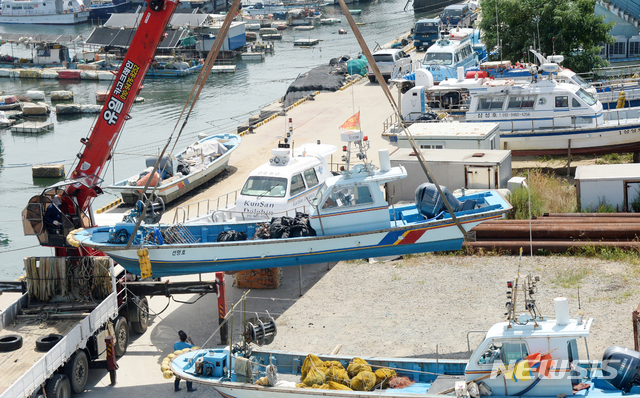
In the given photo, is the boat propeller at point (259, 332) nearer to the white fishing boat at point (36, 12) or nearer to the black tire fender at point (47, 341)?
the black tire fender at point (47, 341)

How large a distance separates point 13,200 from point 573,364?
29.7 meters

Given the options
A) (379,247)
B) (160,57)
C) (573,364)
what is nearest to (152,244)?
(379,247)

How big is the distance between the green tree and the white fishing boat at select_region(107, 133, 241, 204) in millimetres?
16217

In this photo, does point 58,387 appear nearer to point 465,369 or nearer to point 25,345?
point 25,345

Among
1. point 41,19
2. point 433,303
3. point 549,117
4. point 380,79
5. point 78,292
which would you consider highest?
point 41,19

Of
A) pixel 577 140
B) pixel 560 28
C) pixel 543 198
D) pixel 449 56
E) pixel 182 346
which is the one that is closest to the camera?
pixel 182 346

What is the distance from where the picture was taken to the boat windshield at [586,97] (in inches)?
1104

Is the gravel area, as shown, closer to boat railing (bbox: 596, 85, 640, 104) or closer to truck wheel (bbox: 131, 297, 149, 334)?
truck wheel (bbox: 131, 297, 149, 334)

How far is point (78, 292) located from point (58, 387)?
3168 mm

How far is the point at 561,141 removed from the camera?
28.1m

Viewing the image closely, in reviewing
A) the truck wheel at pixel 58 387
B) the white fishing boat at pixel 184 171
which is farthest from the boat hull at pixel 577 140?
the truck wheel at pixel 58 387

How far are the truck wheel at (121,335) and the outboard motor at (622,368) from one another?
9.94 meters

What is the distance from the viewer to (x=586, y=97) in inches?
1113

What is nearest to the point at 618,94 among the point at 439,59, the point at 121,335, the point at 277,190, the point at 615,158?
the point at 615,158
